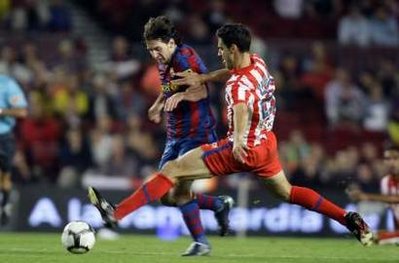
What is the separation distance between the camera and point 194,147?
12.1 metres

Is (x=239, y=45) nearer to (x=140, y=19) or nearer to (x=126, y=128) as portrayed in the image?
(x=126, y=128)

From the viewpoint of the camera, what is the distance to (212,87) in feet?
67.8

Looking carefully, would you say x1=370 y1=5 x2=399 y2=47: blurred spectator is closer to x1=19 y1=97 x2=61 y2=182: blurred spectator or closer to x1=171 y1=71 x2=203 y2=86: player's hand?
x1=19 y1=97 x2=61 y2=182: blurred spectator

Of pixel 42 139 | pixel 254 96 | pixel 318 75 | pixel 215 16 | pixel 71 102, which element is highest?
pixel 215 16

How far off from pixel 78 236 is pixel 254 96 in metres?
1.94

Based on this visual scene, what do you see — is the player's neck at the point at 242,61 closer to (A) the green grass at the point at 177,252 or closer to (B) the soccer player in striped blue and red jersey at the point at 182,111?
(B) the soccer player in striped blue and red jersey at the point at 182,111

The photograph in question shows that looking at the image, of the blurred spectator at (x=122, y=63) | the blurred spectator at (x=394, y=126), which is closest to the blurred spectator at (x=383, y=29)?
the blurred spectator at (x=394, y=126)

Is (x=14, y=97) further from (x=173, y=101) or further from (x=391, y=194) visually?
(x=391, y=194)

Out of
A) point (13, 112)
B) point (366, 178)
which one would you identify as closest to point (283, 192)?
point (13, 112)

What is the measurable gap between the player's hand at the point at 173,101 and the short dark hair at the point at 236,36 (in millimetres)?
755

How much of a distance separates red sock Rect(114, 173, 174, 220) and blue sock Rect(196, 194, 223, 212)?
1.40m

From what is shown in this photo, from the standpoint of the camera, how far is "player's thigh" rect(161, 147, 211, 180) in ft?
36.6

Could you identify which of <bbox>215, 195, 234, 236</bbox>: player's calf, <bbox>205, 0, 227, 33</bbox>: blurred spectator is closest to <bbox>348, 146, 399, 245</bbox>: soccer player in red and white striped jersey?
<bbox>215, 195, 234, 236</bbox>: player's calf

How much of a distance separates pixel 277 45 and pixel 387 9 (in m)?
2.88
